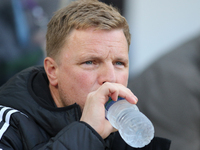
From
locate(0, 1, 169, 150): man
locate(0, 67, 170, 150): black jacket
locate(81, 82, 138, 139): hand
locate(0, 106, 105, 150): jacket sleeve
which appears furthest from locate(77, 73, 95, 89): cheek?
locate(0, 106, 105, 150): jacket sleeve

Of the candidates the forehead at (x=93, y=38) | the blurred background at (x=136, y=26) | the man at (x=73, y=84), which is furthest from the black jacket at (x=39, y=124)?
the blurred background at (x=136, y=26)

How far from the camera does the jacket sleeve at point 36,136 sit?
1.70 m

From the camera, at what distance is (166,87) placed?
6.33 ft

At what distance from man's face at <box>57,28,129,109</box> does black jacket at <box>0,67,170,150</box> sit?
0.46ft

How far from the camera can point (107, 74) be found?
2047 millimetres

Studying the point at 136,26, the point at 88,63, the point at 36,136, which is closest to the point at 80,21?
the point at 88,63

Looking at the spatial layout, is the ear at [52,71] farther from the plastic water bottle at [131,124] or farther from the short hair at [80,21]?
the plastic water bottle at [131,124]

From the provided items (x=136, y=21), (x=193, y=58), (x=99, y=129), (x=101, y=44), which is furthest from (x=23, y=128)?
(x=136, y=21)

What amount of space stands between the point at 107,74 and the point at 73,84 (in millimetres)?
274

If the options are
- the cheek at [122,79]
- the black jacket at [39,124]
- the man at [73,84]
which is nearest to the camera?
the black jacket at [39,124]

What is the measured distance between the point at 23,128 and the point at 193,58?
1.20 meters

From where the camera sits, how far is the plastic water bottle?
5.30 feet

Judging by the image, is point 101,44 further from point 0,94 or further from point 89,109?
point 0,94

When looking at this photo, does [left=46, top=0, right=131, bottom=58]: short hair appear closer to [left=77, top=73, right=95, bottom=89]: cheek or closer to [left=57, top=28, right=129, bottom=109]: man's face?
[left=57, top=28, right=129, bottom=109]: man's face
